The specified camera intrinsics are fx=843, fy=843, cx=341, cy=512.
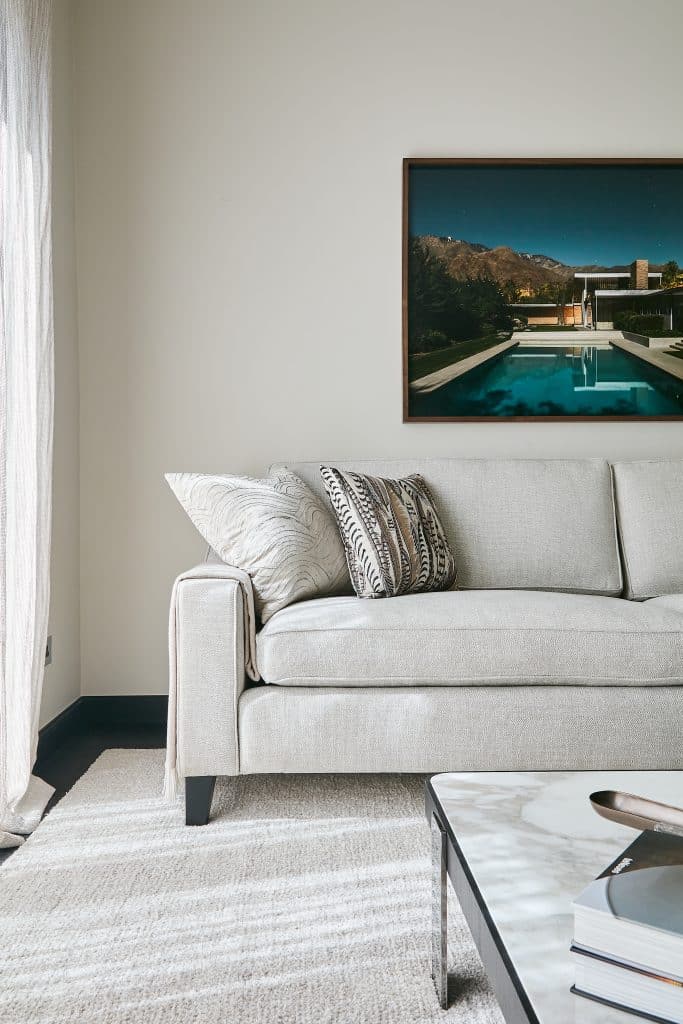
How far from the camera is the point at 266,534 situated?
91.0 inches

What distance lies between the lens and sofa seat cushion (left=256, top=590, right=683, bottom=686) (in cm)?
211

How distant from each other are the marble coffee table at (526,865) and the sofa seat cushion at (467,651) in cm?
67

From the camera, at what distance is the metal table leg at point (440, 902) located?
1.25 metres

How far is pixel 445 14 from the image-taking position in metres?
3.11

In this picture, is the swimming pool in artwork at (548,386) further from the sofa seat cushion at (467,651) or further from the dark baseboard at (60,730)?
the dark baseboard at (60,730)

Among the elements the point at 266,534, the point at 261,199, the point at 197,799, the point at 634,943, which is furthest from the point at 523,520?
the point at 634,943

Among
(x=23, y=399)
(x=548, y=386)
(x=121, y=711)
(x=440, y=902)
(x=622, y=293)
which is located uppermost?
(x=622, y=293)

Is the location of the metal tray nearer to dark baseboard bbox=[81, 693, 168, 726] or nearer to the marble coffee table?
the marble coffee table

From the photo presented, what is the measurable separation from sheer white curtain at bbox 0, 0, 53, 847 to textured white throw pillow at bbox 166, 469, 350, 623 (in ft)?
1.31

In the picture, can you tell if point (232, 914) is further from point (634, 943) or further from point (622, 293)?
point (622, 293)

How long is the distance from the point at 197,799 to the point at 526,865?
4.00 feet

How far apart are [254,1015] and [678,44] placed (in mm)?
3407

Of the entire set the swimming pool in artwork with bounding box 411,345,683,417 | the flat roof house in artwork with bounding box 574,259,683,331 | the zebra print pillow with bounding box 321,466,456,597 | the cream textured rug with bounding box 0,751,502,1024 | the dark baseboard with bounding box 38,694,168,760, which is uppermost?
the flat roof house in artwork with bounding box 574,259,683,331

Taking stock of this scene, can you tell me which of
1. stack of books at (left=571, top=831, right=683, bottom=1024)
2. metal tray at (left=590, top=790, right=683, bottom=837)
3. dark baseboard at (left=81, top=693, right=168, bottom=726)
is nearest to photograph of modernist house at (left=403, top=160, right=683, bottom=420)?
dark baseboard at (left=81, top=693, right=168, bottom=726)
